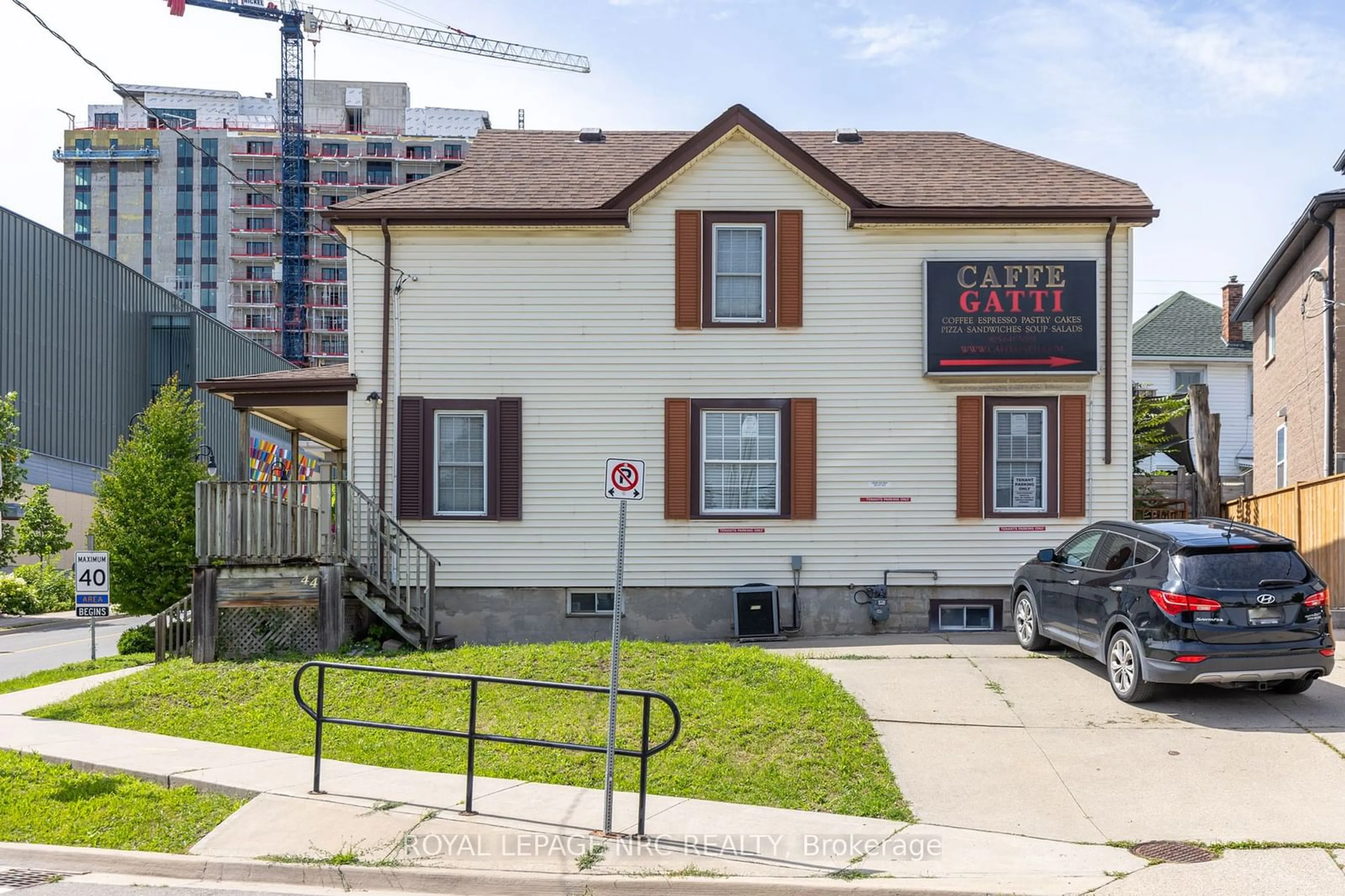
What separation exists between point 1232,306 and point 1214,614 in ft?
104

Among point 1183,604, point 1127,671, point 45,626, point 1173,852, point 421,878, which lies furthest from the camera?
point 45,626

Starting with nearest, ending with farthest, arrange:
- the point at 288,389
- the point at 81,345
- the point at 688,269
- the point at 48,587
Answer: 1. the point at 688,269
2. the point at 288,389
3. the point at 48,587
4. the point at 81,345

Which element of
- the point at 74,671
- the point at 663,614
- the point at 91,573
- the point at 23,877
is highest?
the point at 91,573

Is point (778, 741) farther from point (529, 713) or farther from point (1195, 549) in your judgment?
point (1195, 549)

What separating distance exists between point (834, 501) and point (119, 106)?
122 meters

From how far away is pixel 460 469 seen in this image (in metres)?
17.3

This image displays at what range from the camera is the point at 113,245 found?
4476 inches

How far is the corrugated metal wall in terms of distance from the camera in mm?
42625

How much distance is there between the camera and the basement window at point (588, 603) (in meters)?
17.2

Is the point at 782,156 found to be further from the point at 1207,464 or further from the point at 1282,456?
the point at 1282,456

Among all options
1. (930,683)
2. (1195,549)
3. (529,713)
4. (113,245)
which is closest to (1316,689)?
(1195,549)

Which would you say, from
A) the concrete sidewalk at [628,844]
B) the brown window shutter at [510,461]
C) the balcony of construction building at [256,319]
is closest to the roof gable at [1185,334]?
the brown window shutter at [510,461]

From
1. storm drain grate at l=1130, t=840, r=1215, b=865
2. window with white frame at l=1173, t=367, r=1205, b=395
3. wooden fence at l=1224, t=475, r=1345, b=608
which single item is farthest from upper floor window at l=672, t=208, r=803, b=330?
window with white frame at l=1173, t=367, r=1205, b=395

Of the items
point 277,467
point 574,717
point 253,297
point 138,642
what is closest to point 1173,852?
point 574,717
